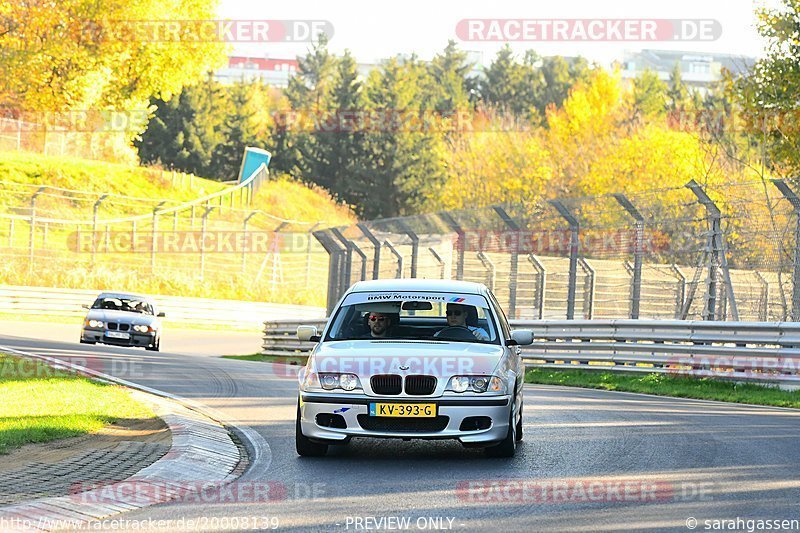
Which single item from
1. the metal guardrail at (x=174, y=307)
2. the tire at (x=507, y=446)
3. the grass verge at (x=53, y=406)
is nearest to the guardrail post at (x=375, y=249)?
Answer: the grass verge at (x=53, y=406)

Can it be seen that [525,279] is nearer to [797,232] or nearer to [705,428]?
[797,232]

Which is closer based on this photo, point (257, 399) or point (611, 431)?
point (611, 431)

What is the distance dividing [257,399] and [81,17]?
94.7ft

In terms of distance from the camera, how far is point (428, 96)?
92.6m

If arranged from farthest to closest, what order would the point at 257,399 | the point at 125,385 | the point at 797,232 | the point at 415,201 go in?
the point at 415,201 → the point at 797,232 → the point at 125,385 → the point at 257,399

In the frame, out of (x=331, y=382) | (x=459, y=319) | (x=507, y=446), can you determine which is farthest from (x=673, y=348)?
(x=331, y=382)

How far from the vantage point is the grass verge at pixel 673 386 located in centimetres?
1626

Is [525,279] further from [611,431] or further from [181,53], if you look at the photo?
[181,53]

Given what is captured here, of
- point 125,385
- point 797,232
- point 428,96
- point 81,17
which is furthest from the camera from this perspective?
point 428,96

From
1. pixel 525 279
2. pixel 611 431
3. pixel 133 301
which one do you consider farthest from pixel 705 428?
pixel 133 301

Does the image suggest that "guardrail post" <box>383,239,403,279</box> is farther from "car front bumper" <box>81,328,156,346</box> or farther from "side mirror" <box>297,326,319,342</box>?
"side mirror" <box>297,326,319,342</box>

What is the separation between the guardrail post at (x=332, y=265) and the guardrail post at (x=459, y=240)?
5.30 meters

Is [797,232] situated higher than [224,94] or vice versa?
[224,94]

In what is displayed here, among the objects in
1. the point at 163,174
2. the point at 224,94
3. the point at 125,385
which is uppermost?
the point at 224,94
